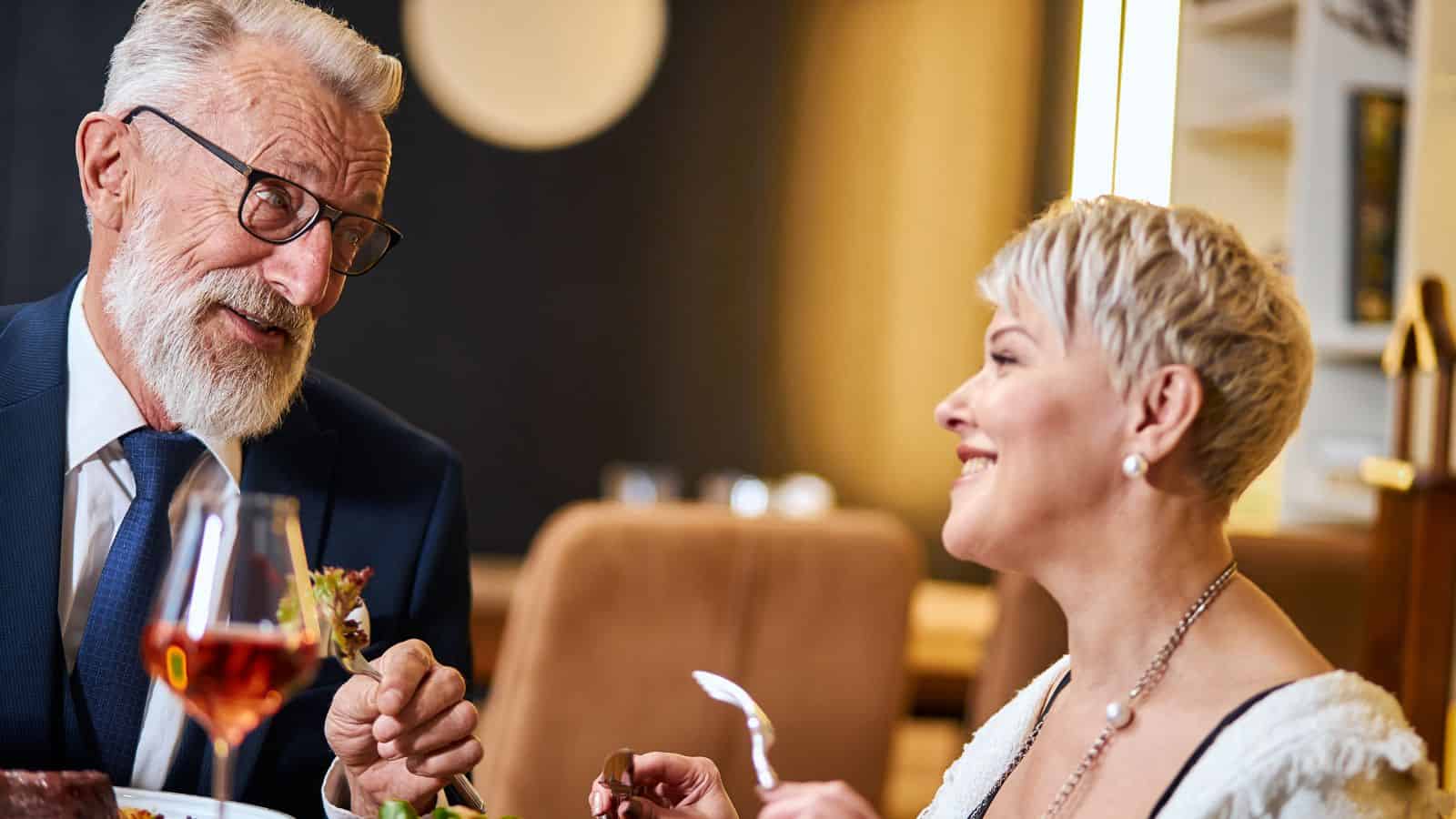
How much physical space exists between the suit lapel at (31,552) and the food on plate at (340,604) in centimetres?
33

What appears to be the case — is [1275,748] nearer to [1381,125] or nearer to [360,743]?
[360,743]

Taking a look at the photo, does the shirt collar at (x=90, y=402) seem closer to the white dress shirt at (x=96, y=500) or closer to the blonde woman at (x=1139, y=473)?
the white dress shirt at (x=96, y=500)

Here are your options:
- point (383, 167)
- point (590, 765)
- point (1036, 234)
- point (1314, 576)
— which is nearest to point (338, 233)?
point (383, 167)

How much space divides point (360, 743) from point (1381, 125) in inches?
103

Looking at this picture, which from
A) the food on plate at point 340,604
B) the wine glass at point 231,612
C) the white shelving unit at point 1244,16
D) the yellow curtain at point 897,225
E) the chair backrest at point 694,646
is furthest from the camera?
the yellow curtain at point 897,225

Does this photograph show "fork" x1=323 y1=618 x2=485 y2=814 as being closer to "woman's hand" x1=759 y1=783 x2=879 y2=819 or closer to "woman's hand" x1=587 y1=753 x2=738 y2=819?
"woman's hand" x1=587 y1=753 x2=738 y2=819

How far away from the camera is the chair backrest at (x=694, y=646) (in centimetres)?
255

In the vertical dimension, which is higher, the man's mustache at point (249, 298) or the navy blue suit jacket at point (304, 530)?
the man's mustache at point (249, 298)

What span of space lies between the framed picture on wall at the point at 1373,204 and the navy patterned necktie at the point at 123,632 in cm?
250

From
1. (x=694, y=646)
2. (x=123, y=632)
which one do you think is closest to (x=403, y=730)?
(x=123, y=632)

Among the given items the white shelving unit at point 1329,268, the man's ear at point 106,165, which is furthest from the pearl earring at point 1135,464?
the white shelving unit at point 1329,268

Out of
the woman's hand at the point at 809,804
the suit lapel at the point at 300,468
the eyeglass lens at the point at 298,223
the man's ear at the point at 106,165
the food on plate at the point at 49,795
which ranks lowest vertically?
the food on plate at the point at 49,795

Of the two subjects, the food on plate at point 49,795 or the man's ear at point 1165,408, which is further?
the man's ear at point 1165,408

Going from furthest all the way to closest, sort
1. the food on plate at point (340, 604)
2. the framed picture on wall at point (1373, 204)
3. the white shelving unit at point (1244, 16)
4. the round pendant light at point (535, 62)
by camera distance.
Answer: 1. the round pendant light at point (535, 62)
2. the white shelving unit at point (1244, 16)
3. the framed picture on wall at point (1373, 204)
4. the food on plate at point (340, 604)
